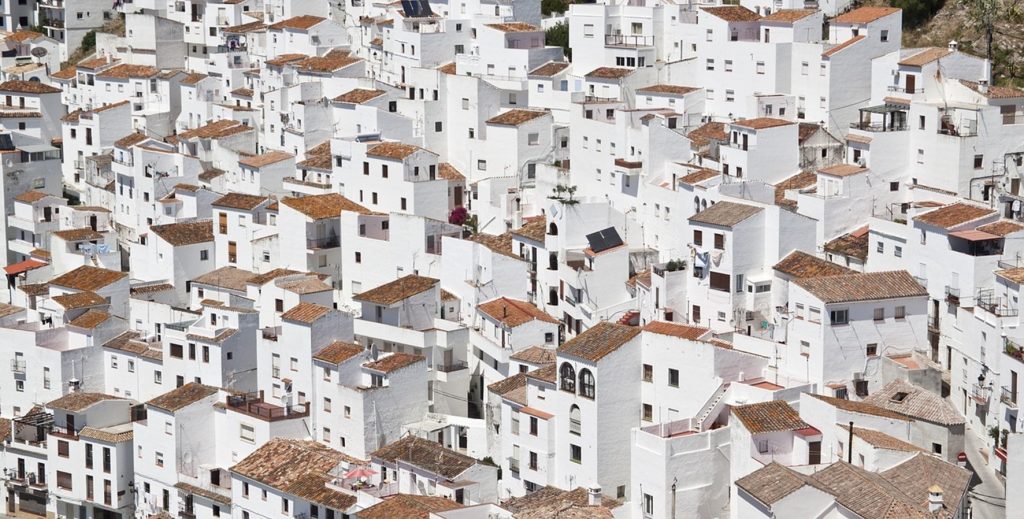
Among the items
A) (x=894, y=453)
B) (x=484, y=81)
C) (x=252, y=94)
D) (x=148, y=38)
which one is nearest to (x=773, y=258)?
(x=894, y=453)

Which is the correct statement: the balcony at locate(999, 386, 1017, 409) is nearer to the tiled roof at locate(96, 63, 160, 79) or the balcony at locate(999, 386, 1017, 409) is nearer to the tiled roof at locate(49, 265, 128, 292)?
the tiled roof at locate(49, 265, 128, 292)

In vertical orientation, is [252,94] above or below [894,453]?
above

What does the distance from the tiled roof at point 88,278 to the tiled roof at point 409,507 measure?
1759cm

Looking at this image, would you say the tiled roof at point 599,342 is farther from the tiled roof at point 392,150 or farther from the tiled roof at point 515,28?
the tiled roof at point 515,28

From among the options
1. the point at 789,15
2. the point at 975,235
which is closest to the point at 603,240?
the point at 975,235

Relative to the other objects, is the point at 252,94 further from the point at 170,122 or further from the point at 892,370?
the point at 892,370

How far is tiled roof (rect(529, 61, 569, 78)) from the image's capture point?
68125 mm

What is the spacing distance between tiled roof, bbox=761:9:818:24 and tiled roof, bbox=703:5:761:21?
Result: 0.77 metres

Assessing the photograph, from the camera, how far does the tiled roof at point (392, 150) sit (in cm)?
6209

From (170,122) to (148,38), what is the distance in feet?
25.3

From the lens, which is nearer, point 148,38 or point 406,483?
point 406,483

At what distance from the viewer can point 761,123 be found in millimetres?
57688

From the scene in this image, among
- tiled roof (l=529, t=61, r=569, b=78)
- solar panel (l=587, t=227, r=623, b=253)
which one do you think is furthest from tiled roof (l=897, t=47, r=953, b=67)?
tiled roof (l=529, t=61, r=569, b=78)

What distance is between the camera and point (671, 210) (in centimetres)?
5694
